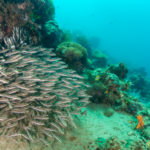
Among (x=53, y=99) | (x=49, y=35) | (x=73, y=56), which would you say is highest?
(x=49, y=35)

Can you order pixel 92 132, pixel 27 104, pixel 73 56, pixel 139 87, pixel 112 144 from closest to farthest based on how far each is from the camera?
pixel 27 104 → pixel 112 144 → pixel 92 132 → pixel 73 56 → pixel 139 87

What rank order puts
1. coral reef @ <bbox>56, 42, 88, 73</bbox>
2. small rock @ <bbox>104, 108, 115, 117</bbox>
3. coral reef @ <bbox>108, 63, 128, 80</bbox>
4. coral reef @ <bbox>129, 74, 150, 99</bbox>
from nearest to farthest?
small rock @ <bbox>104, 108, 115, 117</bbox> → coral reef @ <bbox>56, 42, 88, 73</bbox> → coral reef @ <bbox>108, 63, 128, 80</bbox> → coral reef @ <bbox>129, 74, 150, 99</bbox>

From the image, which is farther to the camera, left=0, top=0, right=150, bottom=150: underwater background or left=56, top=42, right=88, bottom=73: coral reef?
left=56, top=42, right=88, bottom=73: coral reef

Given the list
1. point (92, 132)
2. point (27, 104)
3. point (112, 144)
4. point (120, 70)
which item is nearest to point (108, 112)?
point (92, 132)

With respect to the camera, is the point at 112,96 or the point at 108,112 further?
the point at 112,96

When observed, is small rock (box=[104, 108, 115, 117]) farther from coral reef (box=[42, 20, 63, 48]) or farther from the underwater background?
coral reef (box=[42, 20, 63, 48])

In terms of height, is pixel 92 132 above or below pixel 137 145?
above

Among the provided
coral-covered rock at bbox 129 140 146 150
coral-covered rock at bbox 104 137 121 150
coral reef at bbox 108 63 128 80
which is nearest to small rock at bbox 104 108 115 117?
coral-covered rock at bbox 104 137 121 150

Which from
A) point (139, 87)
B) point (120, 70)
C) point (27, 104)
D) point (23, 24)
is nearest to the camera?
point (27, 104)

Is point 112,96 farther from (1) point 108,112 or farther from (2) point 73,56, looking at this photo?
(2) point 73,56

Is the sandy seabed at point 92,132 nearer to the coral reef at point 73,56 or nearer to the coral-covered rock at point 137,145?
the coral-covered rock at point 137,145

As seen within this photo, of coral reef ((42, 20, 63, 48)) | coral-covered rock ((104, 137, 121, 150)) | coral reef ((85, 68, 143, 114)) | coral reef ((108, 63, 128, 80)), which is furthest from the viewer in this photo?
coral reef ((108, 63, 128, 80))

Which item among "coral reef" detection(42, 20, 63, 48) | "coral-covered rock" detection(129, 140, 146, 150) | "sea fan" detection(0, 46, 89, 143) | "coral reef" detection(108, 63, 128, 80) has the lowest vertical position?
"coral-covered rock" detection(129, 140, 146, 150)

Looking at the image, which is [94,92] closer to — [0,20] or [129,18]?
[0,20]
